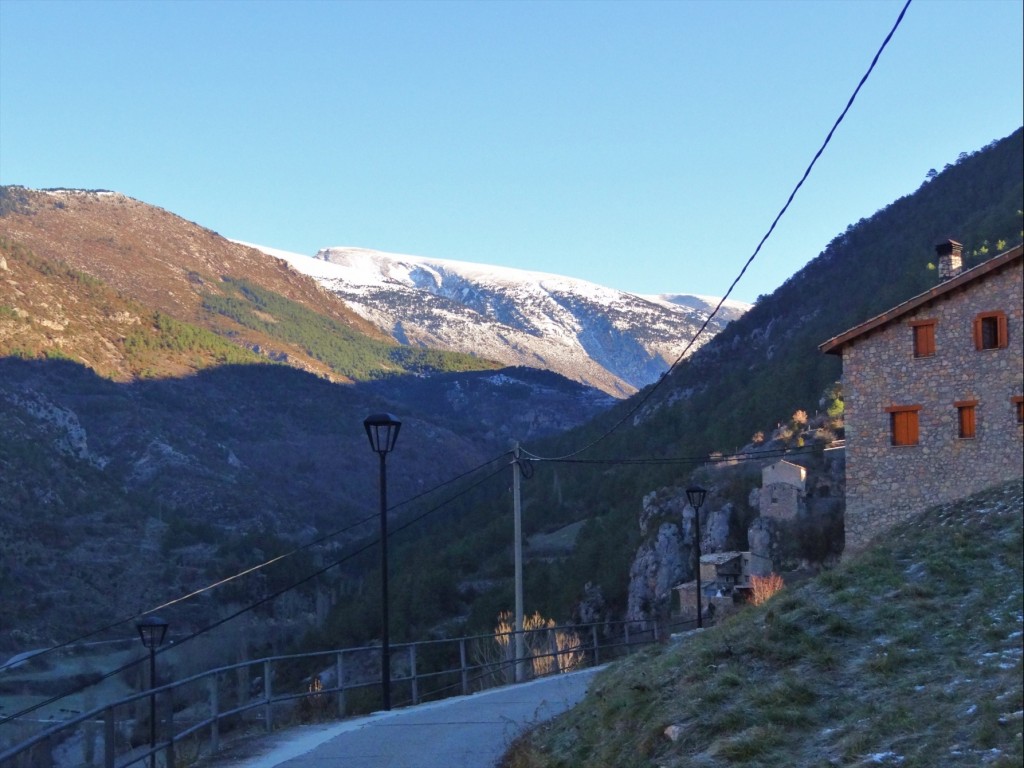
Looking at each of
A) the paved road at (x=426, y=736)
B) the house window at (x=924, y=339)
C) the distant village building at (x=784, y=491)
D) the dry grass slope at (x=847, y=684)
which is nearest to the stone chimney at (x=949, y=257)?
the distant village building at (x=784, y=491)

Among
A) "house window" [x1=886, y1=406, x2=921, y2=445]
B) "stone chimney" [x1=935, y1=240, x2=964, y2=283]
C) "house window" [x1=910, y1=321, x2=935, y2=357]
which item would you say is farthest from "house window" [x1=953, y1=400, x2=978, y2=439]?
"stone chimney" [x1=935, y1=240, x2=964, y2=283]

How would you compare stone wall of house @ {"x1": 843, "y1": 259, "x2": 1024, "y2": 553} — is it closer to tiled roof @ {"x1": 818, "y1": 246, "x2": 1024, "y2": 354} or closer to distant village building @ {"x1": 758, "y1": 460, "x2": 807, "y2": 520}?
tiled roof @ {"x1": 818, "y1": 246, "x2": 1024, "y2": 354}

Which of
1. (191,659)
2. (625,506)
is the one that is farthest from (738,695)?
(625,506)

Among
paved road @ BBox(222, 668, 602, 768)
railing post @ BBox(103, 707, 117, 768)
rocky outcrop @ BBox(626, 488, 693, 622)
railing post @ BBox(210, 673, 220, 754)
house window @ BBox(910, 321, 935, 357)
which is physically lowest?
rocky outcrop @ BBox(626, 488, 693, 622)

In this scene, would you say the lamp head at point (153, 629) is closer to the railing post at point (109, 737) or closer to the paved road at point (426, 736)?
the paved road at point (426, 736)

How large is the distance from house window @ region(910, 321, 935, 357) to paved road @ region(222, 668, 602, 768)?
16.9 ft

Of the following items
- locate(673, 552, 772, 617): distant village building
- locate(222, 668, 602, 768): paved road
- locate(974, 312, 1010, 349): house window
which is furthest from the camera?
locate(673, 552, 772, 617): distant village building

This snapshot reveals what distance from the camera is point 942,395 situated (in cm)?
730

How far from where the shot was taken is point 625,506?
7019 centimetres

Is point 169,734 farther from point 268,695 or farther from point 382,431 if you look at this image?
point 382,431

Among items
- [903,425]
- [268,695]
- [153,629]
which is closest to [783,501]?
[153,629]

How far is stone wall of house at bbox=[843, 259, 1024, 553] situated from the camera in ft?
18.2

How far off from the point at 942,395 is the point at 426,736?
7327 millimetres

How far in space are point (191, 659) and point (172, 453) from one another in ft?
111
